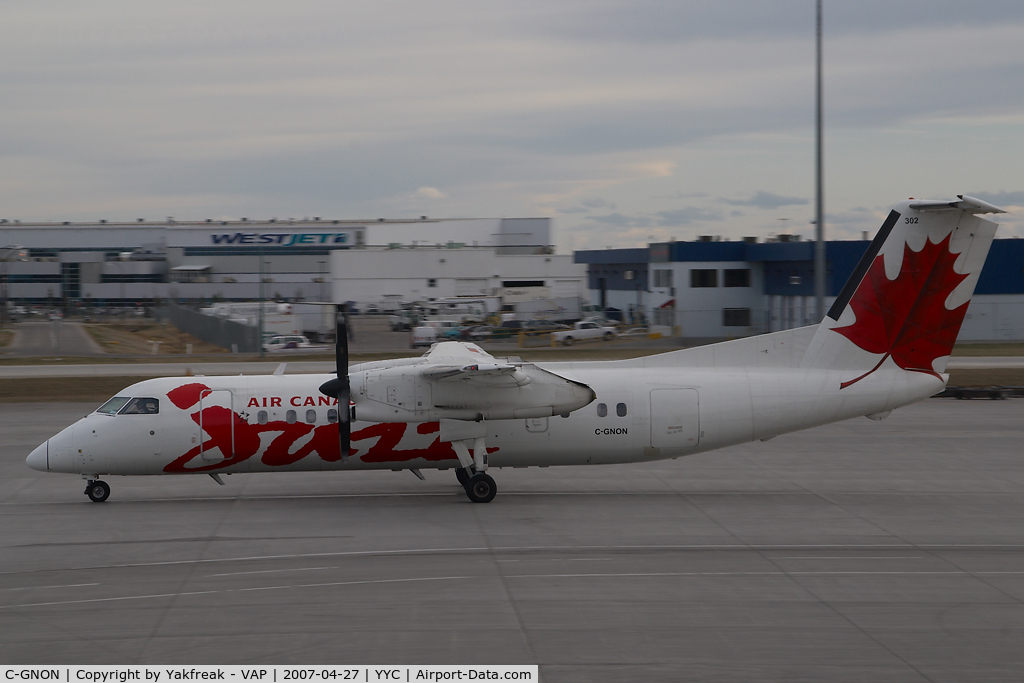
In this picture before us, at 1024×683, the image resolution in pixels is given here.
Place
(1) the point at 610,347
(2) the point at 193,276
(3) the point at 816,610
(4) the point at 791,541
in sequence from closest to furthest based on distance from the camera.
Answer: (3) the point at 816,610 < (4) the point at 791,541 < (1) the point at 610,347 < (2) the point at 193,276

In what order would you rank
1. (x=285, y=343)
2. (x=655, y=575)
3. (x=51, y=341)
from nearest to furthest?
(x=655, y=575)
(x=285, y=343)
(x=51, y=341)

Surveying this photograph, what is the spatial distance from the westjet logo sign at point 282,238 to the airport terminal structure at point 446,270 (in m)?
0.13

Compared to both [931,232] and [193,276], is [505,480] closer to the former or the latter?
[931,232]

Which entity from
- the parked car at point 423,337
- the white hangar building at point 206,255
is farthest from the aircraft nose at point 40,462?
the white hangar building at point 206,255

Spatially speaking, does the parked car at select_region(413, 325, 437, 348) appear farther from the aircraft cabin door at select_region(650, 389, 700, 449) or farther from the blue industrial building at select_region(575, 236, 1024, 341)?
the aircraft cabin door at select_region(650, 389, 700, 449)

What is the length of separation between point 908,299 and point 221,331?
143 ft

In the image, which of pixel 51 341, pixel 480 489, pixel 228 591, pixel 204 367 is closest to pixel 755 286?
pixel 204 367

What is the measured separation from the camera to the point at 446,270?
8925cm

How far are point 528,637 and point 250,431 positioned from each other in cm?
881

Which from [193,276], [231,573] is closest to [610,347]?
[231,573]

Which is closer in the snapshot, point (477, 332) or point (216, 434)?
point (216, 434)

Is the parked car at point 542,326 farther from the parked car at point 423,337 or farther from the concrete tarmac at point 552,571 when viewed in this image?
the concrete tarmac at point 552,571

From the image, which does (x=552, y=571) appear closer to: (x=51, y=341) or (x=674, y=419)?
(x=674, y=419)

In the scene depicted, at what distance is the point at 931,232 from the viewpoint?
693 inches
